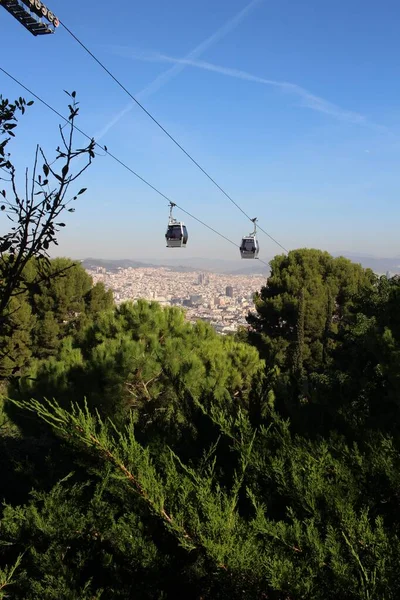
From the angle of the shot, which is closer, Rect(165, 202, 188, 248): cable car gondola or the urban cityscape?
Rect(165, 202, 188, 248): cable car gondola

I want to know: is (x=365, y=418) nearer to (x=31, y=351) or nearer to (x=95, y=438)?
(x=95, y=438)

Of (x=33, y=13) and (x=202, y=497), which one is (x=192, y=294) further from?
(x=202, y=497)

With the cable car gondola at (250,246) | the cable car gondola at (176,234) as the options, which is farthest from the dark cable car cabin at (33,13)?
the cable car gondola at (250,246)

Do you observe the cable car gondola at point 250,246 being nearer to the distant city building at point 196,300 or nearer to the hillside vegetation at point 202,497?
the hillside vegetation at point 202,497

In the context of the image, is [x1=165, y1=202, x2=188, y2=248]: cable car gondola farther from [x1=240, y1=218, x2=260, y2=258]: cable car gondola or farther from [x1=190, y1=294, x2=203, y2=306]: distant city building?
[x1=190, y1=294, x2=203, y2=306]: distant city building

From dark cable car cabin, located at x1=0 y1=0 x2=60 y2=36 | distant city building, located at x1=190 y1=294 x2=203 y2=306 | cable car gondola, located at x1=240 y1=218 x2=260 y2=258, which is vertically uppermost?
dark cable car cabin, located at x1=0 y1=0 x2=60 y2=36

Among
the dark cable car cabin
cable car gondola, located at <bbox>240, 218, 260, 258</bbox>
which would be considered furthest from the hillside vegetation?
cable car gondola, located at <bbox>240, 218, 260, 258</bbox>

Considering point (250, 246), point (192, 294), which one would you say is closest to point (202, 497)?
point (250, 246)

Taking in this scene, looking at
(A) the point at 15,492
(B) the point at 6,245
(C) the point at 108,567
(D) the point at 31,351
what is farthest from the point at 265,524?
(D) the point at 31,351
